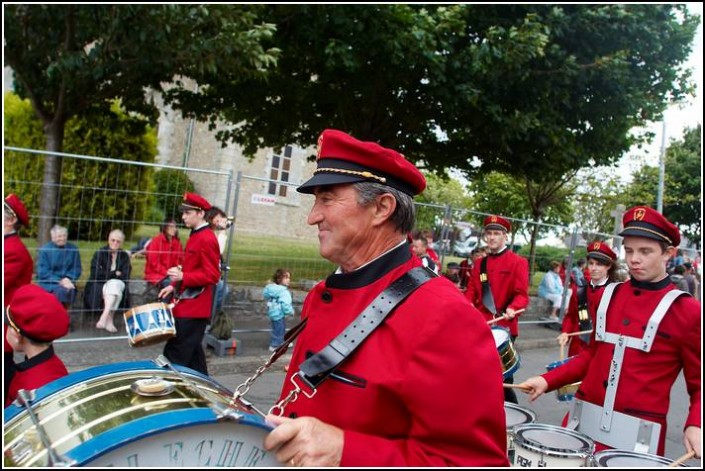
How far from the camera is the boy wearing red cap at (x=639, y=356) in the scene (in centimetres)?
309

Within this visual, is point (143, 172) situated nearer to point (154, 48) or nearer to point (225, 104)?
point (154, 48)

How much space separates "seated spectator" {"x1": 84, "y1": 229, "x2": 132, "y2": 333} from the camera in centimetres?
693

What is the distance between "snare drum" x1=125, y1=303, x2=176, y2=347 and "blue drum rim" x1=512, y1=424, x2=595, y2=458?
3.32 m

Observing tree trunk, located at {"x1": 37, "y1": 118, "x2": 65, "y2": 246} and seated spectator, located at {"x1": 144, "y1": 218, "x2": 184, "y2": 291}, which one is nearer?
tree trunk, located at {"x1": 37, "y1": 118, "x2": 65, "y2": 246}

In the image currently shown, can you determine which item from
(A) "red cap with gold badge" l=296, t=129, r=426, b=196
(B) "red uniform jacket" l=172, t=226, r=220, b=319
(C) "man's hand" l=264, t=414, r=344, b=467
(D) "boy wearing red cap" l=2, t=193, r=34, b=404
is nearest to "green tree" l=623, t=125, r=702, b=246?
(B) "red uniform jacket" l=172, t=226, r=220, b=319

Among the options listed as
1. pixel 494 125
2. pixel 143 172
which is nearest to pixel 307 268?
pixel 143 172

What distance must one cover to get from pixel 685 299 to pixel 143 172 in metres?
6.57

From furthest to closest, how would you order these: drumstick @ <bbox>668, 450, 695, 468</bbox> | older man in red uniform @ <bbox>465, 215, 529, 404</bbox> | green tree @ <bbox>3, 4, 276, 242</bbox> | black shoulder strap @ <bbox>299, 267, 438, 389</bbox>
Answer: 1. older man in red uniform @ <bbox>465, 215, 529, 404</bbox>
2. green tree @ <bbox>3, 4, 276, 242</bbox>
3. drumstick @ <bbox>668, 450, 695, 468</bbox>
4. black shoulder strap @ <bbox>299, 267, 438, 389</bbox>

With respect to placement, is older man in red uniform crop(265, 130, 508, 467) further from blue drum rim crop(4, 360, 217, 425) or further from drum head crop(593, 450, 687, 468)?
drum head crop(593, 450, 687, 468)

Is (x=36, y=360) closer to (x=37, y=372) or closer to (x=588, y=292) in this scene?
(x=37, y=372)

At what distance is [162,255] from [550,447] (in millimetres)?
5878

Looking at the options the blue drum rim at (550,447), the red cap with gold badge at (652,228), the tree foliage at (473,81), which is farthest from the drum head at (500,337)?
the tree foliage at (473,81)

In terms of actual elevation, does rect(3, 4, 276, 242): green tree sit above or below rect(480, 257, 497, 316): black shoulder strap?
above

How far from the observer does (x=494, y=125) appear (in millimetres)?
10383
